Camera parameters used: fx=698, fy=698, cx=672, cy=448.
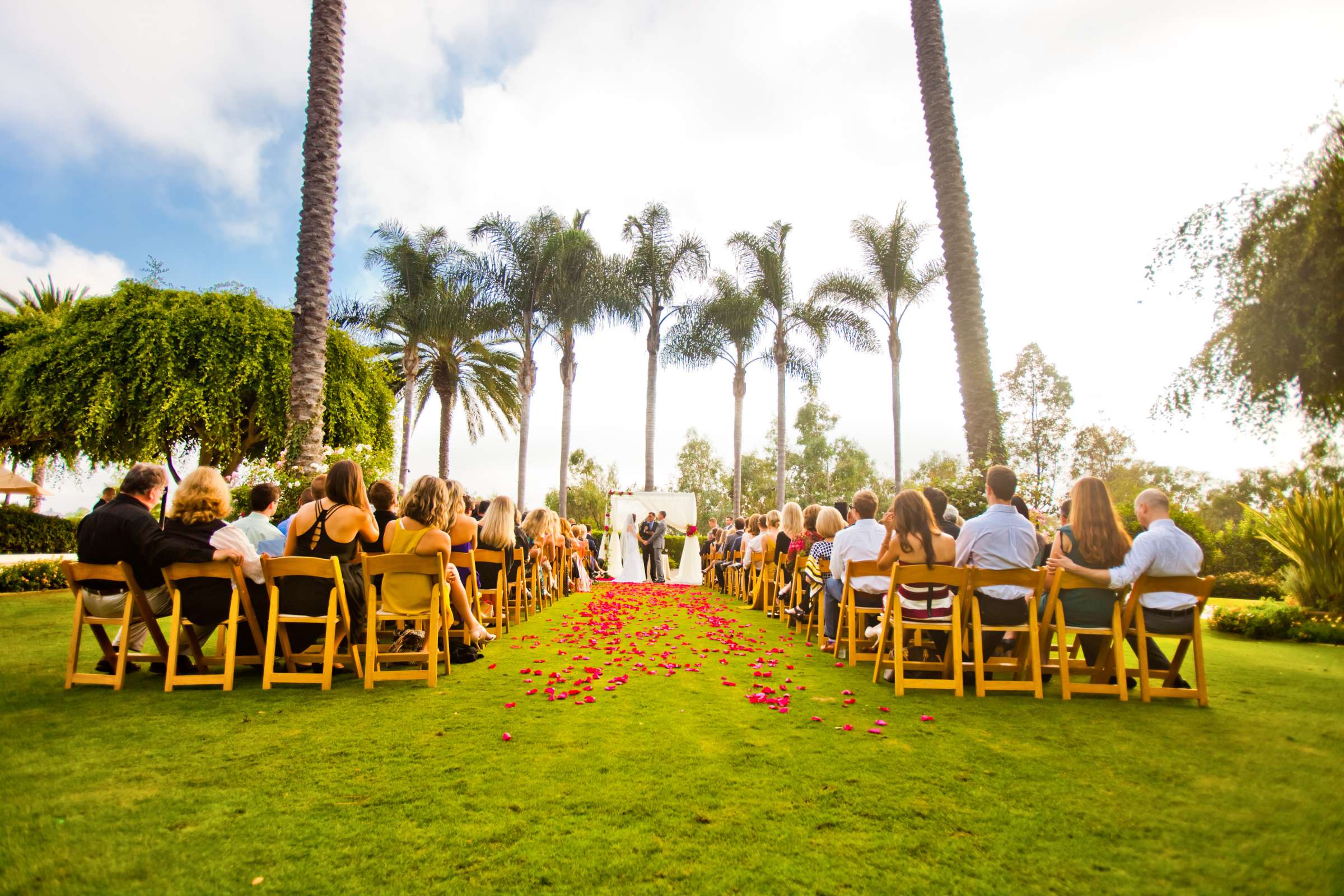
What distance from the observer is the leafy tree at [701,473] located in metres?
56.7

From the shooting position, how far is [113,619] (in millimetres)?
5215

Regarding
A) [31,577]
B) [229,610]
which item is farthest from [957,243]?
[31,577]

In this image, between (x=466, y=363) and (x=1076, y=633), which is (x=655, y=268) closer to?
(x=466, y=363)

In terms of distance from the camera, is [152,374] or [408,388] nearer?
[152,374]

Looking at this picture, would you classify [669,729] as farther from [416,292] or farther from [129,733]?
[416,292]

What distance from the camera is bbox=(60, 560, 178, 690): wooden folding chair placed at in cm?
489

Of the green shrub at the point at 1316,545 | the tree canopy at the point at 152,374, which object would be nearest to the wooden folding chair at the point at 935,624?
the green shrub at the point at 1316,545

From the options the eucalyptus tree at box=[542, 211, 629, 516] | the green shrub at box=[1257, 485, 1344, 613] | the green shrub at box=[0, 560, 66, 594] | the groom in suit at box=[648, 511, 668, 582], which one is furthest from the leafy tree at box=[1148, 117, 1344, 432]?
the green shrub at box=[0, 560, 66, 594]

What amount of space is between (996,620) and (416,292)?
27.4m

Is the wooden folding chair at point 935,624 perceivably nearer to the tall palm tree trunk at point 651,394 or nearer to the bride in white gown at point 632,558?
the bride in white gown at point 632,558

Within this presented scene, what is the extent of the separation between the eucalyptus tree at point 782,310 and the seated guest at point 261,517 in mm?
25225

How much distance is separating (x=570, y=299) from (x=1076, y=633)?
2551cm

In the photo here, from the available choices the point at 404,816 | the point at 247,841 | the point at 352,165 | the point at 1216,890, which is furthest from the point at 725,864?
the point at 352,165

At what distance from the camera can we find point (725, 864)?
2469 millimetres
